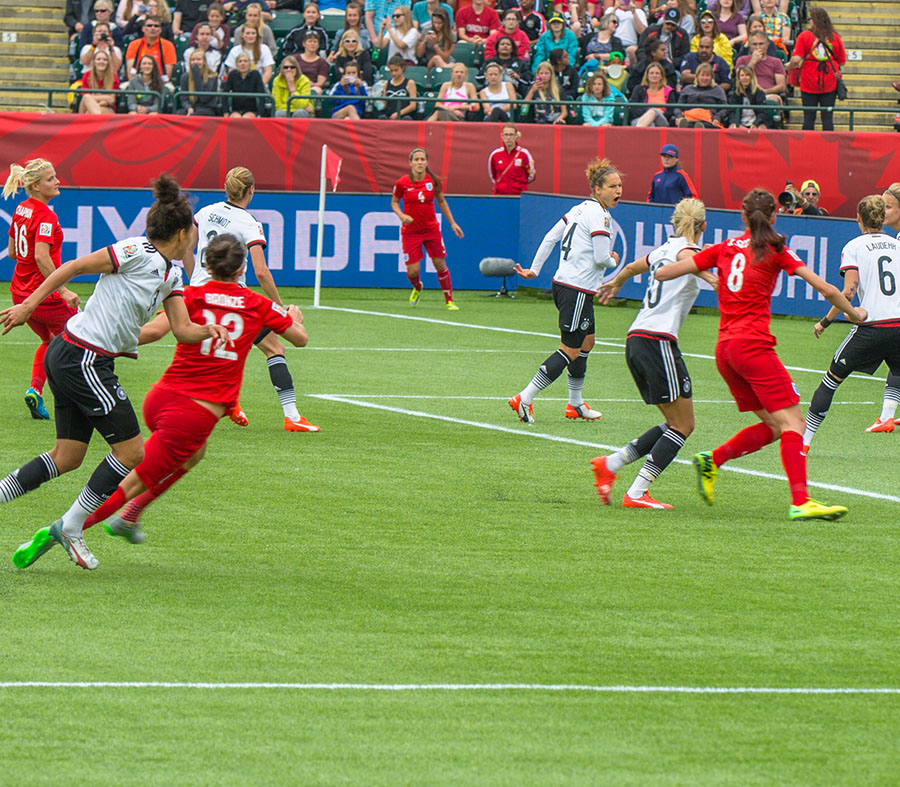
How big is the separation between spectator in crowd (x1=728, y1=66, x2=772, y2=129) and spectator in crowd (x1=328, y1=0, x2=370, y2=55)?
6531mm

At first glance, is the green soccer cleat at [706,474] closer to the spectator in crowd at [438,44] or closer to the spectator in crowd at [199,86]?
the spectator in crowd at [199,86]

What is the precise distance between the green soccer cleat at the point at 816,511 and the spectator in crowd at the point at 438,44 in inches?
754

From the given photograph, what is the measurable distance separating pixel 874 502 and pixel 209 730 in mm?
5976

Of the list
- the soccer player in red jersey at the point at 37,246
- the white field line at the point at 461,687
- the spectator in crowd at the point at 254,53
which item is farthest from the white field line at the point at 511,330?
the white field line at the point at 461,687

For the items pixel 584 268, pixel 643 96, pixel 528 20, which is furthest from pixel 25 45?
pixel 584 268

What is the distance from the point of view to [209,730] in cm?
537

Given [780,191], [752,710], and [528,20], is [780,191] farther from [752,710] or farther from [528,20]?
[752,710]

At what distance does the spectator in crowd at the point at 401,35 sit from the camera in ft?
88.1

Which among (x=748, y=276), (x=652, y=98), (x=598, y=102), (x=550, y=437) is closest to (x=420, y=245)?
(x=598, y=102)

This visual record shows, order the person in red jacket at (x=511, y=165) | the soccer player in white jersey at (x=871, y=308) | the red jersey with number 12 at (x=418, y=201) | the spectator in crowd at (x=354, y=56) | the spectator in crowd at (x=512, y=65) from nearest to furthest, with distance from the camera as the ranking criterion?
the soccer player in white jersey at (x=871, y=308) → the red jersey with number 12 at (x=418, y=201) → the person in red jacket at (x=511, y=165) → the spectator in crowd at (x=354, y=56) → the spectator in crowd at (x=512, y=65)

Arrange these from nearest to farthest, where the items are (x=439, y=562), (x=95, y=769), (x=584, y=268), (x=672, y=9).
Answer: (x=95, y=769)
(x=439, y=562)
(x=584, y=268)
(x=672, y=9)

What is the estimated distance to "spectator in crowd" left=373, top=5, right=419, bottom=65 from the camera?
26.9 meters

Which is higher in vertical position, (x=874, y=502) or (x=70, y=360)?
(x=70, y=360)

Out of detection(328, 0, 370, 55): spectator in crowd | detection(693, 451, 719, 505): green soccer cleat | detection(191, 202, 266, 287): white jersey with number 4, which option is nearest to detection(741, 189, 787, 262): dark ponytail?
detection(693, 451, 719, 505): green soccer cleat
